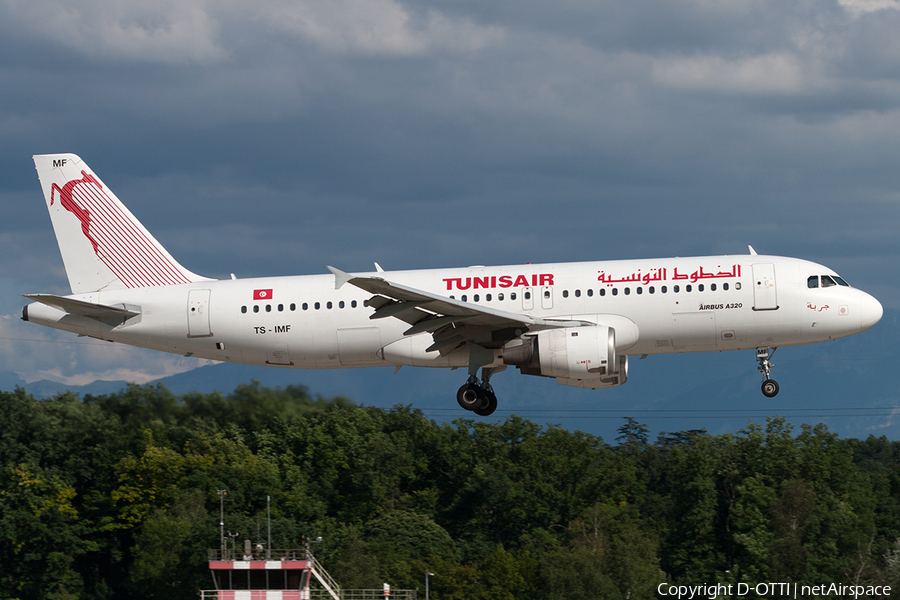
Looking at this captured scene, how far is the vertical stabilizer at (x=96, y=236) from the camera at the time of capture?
40562mm

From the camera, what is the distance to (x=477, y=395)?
122 ft

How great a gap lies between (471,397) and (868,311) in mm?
13352

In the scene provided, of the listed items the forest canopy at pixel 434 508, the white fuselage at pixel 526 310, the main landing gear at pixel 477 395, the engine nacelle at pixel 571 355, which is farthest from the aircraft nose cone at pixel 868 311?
the forest canopy at pixel 434 508

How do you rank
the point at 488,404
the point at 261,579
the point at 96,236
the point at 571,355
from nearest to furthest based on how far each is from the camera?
1. the point at 571,355
2. the point at 488,404
3. the point at 96,236
4. the point at 261,579

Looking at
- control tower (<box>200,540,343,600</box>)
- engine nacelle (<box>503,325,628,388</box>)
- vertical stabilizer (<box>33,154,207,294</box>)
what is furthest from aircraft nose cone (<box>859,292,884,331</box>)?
control tower (<box>200,540,343,600</box>)

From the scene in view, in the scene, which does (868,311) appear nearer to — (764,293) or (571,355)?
(764,293)

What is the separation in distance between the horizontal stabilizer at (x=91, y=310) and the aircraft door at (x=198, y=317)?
2004mm

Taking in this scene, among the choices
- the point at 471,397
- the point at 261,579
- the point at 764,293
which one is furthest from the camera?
the point at 261,579

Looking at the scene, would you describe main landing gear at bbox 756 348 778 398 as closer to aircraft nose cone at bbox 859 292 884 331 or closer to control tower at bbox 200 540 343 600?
aircraft nose cone at bbox 859 292 884 331

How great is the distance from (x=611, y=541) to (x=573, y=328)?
46400 mm

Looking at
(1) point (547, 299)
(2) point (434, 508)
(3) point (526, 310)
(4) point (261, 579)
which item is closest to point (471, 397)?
(3) point (526, 310)

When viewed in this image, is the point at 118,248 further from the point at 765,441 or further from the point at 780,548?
the point at 765,441

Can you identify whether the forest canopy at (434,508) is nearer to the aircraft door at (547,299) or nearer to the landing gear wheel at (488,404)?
the landing gear wheel at (488,404)

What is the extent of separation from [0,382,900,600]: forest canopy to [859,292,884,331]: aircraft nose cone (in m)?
35.1
